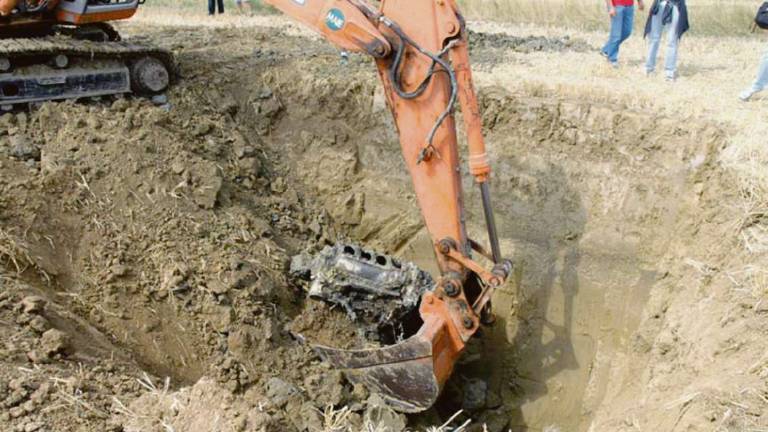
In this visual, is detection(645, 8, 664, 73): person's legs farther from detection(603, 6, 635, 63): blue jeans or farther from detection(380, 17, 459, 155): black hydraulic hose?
detection(380, 17, 459, 155): black hydraulic hose

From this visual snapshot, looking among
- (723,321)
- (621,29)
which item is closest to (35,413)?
(723,321)

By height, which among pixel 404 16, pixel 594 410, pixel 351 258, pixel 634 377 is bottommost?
pixel 594 410

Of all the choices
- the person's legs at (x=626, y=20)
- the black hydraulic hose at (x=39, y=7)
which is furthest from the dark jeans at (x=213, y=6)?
the person's legs at (x=626, y=20)

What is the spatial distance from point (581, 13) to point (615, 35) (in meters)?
9.03

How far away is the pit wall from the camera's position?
5922mm

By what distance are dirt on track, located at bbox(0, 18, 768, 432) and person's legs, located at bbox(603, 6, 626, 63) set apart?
1.73m

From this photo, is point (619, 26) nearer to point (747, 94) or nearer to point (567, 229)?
point (747, 94)

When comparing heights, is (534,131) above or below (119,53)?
below

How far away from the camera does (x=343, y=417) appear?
4.38 m

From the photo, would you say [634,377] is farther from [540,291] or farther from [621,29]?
[621,29]

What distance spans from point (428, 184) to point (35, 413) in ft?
9.47

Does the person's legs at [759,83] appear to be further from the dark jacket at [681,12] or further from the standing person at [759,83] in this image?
the dark jacket at [681,12]

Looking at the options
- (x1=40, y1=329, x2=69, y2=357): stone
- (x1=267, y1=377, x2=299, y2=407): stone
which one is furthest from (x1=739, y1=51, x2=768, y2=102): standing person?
(x1=40, y1=329, x2=69, y2=357): stone

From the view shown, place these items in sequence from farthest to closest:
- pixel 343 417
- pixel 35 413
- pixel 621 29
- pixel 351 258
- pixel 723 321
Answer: pixel 621 29 < pixel 351 258 < pixel 723 321 < pixel 343 417 < pixel 35 413
